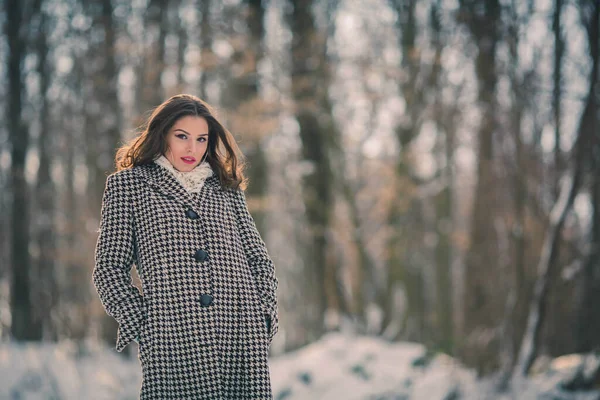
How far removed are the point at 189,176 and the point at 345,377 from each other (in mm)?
4300

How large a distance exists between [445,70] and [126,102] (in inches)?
231

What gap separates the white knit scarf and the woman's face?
0.02m

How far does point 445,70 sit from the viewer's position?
10469 mm

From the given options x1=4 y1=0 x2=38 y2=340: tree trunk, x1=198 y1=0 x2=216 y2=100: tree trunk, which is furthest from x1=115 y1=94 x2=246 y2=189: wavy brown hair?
x1=4 y1=0 x2=38 y2=340: tree trunk

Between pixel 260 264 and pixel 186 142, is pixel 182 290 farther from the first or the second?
pixel 186 142

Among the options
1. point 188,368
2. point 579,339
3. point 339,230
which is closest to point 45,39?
point 339,230

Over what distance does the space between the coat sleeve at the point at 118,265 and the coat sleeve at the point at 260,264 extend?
1.69 ft

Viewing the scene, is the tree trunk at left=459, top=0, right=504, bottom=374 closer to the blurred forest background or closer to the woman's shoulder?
the blurred forest background

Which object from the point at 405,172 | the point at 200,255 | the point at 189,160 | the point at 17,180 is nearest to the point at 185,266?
the point at 200,255

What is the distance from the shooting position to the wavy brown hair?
305 cm

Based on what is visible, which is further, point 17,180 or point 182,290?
point 17,180

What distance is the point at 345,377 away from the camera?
685 centimetres

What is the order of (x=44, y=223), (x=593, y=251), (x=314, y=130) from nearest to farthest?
1. (x=593, y=251)
2. (x=314, y=130)
3. (x=44, y=223)

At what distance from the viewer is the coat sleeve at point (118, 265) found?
2.75 metres
